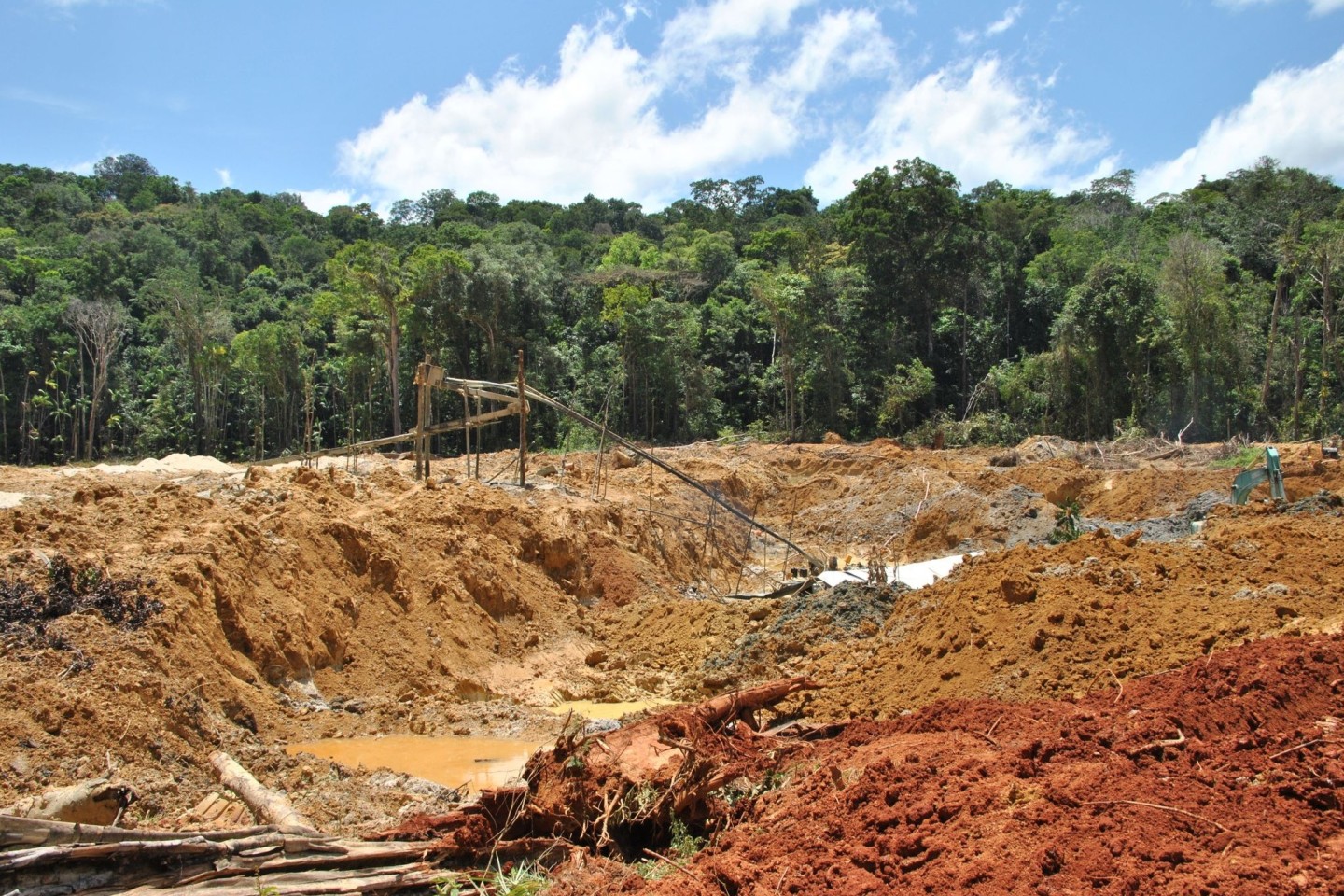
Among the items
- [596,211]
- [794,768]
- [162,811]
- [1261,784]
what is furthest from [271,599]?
[596,211]

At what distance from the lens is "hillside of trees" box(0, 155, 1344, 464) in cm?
3162

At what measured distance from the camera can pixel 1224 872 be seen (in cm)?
389

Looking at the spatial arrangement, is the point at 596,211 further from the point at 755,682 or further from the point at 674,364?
the point at 755,682

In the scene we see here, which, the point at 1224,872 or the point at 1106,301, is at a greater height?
the point at 1106,301

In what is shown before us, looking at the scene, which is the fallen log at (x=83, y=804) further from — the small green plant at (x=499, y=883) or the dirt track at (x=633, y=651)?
the small green plant at (x=499, y=883)

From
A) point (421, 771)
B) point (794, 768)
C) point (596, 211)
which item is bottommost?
point (421, 771)

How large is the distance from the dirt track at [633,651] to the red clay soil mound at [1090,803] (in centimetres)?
2

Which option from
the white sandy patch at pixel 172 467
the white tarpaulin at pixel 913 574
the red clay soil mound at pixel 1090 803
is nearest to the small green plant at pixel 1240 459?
the white tarpaulin at pixel 913 574

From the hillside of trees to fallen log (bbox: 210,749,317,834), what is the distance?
2065cm

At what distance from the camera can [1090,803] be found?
15.4 ft

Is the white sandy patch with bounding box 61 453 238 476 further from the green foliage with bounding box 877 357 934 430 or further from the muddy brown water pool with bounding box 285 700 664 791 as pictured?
the green foliage with bounding box 877 357 934 430

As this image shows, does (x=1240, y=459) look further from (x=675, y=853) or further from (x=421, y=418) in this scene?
(x=675, y=853)

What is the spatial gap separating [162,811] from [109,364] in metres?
42.2

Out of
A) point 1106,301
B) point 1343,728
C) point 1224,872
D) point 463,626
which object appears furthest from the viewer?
point 1106,301
